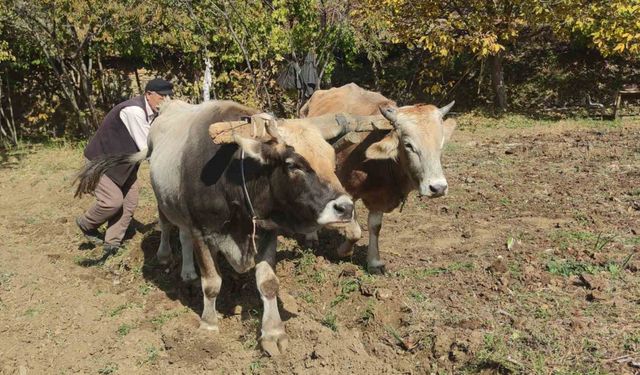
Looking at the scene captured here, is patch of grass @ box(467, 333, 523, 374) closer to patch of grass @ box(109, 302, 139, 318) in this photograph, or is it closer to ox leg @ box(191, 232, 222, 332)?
ox leg @ box(191, 232, 222, 332)

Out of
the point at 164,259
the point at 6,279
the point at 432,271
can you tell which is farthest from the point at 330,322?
the point at 6,279

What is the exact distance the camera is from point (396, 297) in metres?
4.73

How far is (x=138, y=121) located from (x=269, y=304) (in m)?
2.55

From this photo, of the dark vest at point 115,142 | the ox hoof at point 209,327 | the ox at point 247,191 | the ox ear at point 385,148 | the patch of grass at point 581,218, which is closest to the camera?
the ox at point 247,191

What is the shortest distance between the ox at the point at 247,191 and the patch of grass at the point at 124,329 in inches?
23.4

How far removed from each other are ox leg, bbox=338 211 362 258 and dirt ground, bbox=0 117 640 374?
12cm

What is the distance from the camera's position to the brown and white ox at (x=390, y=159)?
4883 mm

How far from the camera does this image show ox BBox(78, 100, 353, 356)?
12.6ft

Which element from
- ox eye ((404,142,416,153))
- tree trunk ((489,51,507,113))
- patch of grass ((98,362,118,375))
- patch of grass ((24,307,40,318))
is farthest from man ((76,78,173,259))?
tree trunk ((489,51,507,113))

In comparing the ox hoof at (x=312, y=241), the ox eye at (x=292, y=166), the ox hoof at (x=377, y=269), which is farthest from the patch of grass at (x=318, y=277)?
the ox eye at (x=292, y=166)

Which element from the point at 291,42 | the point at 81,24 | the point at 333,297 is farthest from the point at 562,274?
the point at 81,24

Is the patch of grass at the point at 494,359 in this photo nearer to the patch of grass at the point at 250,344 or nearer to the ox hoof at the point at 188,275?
the patch of grass at the point at 250,344

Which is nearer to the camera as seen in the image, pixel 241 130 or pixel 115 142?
pixel 241 130

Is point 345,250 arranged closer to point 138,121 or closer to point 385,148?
point 385,148
